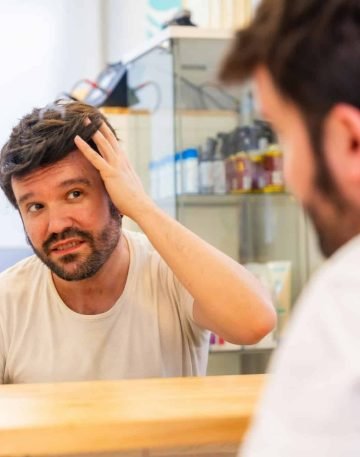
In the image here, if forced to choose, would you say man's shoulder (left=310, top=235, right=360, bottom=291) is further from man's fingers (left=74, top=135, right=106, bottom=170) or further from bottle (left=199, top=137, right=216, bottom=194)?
bottle (left=199, top=137, right=216, bottom=194)

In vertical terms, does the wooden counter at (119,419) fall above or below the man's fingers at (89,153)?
below

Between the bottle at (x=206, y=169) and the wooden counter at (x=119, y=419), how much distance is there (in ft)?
5.88

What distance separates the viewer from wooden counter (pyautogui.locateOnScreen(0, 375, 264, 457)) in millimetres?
896

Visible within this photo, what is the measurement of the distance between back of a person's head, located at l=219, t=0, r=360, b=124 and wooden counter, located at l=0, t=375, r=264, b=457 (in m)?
0.42

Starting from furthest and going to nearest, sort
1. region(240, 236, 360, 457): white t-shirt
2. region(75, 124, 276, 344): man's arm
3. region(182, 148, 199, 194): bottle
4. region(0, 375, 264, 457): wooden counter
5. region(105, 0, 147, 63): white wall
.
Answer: region(105, 0, 147, 63): white wall < region(182, 148, 199, 194): bottle < region(75, 124, 276, 344): man's arm < region(0, 375, 264, 457): wooden counter < region(240, 236, 360, 457): white t-shirt

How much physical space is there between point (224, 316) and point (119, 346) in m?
0.23

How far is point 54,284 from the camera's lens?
1.63 meters

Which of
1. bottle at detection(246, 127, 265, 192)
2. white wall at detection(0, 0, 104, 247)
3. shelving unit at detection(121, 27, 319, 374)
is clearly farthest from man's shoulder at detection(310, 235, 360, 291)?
white wall at detection(0, 0, 104, 247)

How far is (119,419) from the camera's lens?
2.99 ft

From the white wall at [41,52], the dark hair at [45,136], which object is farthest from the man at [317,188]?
the white wall at [41,52]

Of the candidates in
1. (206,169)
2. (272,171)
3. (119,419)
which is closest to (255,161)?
(272,171)

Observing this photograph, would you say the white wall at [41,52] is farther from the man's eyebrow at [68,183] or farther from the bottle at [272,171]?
the man's eyebrow at [68,183]

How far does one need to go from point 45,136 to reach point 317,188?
3.17ft

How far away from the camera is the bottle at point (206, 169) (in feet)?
9.28
